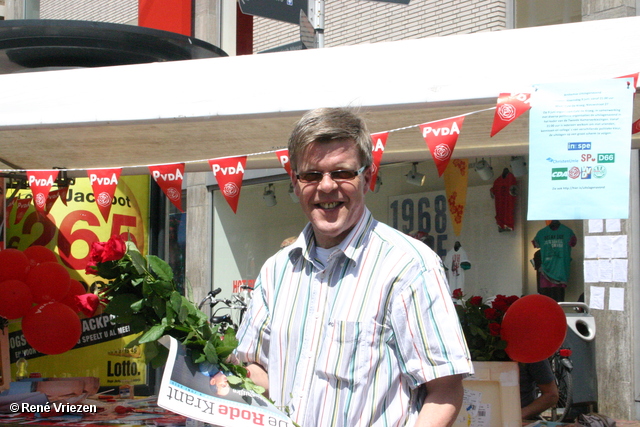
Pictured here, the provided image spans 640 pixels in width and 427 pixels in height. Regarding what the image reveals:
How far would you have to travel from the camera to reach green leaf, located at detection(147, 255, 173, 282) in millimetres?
2121

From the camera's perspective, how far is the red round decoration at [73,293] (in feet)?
14.9

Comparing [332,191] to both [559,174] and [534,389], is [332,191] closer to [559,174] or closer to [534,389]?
[559,174]

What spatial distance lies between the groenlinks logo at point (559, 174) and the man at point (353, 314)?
4.20ft

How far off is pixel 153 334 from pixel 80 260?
3.45 m

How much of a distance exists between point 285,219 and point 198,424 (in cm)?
725

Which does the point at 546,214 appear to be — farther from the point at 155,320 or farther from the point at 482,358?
the point at 155,320

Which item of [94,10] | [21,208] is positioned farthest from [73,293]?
[94,10]

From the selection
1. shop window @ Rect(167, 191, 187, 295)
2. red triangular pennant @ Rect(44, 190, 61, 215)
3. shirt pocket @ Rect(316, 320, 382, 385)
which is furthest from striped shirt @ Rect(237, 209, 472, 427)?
shop window @ Rect(167, 191, 187, 295)

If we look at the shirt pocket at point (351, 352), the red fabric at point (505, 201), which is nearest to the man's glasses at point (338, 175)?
the shirt pocket at point (351, 352)

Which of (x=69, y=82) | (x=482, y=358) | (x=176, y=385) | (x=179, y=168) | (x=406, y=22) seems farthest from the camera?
(x=406, y=22)

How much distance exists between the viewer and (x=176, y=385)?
5.91 feet

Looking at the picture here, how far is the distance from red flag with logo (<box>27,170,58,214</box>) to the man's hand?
347 centimetres

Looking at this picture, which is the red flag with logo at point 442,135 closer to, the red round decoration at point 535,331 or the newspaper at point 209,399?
the red round decoration at point 535,331

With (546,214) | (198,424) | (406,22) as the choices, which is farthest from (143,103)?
(406,22)
